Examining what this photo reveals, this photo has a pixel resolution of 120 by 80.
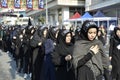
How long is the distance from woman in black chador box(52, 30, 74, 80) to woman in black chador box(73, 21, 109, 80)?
106 centimetres

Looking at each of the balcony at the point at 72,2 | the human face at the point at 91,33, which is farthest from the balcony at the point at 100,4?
the human face at the point at 91,33

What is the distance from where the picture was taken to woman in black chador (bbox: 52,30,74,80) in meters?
6.01

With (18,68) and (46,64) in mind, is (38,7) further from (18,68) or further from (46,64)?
(46,64)

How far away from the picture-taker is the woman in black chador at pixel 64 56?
19.7ft

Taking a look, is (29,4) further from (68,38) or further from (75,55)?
(75,55)

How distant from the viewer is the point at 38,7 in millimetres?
35750

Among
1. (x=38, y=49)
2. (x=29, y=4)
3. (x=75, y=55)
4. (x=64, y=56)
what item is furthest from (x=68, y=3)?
(x=75, y=55)

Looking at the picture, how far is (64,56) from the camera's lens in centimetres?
613

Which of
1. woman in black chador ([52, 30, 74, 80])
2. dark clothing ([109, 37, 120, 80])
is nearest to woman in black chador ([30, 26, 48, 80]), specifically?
dark clothing ([109, 37, 120, 80])

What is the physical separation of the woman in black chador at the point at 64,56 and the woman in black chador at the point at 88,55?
1.06 meters

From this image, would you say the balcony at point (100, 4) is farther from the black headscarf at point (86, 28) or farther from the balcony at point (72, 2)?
the black headscarf at point (86, 28)

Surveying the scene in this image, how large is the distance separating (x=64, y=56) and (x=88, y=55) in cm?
165

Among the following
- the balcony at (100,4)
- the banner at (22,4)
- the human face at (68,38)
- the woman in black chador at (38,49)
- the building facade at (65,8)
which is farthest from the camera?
the building facade at (65,8)

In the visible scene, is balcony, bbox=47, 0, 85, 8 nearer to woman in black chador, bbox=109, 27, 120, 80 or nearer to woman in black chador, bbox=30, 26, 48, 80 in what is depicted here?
woman in black chador, bbox=30, 26, 48, 80
